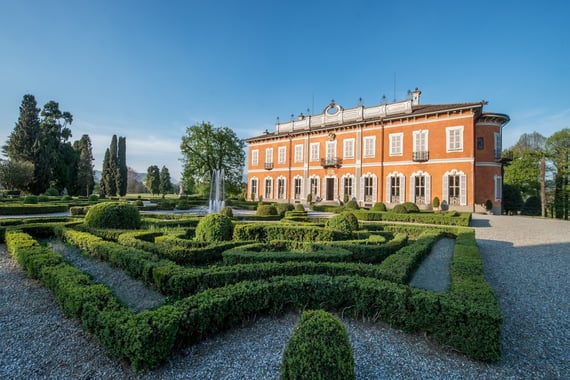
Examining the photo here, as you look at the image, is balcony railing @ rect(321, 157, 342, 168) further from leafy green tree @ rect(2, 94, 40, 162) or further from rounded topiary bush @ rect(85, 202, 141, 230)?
leafy green tree @ rect(2, 94, 40, 162)

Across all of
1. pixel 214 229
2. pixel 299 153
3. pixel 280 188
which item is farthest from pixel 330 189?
pixel 214 229

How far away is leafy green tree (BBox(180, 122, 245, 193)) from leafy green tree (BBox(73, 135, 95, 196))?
15082mm

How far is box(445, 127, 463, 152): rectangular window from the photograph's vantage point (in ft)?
68.9

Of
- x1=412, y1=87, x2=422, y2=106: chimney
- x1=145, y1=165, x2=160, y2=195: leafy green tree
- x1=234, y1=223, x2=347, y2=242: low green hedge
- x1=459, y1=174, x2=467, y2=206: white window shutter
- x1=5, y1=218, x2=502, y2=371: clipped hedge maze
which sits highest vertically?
x1=412, y1=87, x2=422, y2=106: chimney

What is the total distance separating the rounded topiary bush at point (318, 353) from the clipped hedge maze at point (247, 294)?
1.46 metres

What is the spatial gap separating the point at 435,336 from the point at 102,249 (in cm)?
680

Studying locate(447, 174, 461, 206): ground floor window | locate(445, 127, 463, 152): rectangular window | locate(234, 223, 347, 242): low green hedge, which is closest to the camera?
locate(234, 223, 347, 242): low green hedge

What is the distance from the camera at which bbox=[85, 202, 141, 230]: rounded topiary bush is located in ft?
30.0

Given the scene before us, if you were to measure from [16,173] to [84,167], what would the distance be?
499 inches

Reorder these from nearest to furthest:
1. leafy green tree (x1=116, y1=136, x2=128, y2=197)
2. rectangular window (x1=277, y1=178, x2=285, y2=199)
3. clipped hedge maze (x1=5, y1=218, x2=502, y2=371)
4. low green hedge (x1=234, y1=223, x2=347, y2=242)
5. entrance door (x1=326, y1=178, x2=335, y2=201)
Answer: clipped hedge maze (x1=5, y1=218, x2=502, y2=371) → low green hedge (x1=234, y1=223, x2=347, y2=242) → entrance door (x1=326, y1=178, x2=335, y2=201) → rectangular window (x1=277, y1=178, x2=285, y2=199) → leafy green tree (x1=116, y1=136, x2=128, y2=197)

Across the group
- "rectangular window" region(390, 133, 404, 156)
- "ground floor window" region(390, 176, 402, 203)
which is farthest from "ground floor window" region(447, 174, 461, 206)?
"rectangular window" region(390, 133, 404, 156)

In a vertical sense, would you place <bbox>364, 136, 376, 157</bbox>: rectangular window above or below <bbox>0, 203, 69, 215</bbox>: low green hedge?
above

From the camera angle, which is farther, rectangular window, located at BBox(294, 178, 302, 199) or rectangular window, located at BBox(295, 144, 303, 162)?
rectangular window, located at BBox(294, 178, 302, 199)

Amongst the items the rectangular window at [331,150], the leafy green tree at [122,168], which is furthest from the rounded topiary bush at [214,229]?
the leafy green tree at [122,168]
